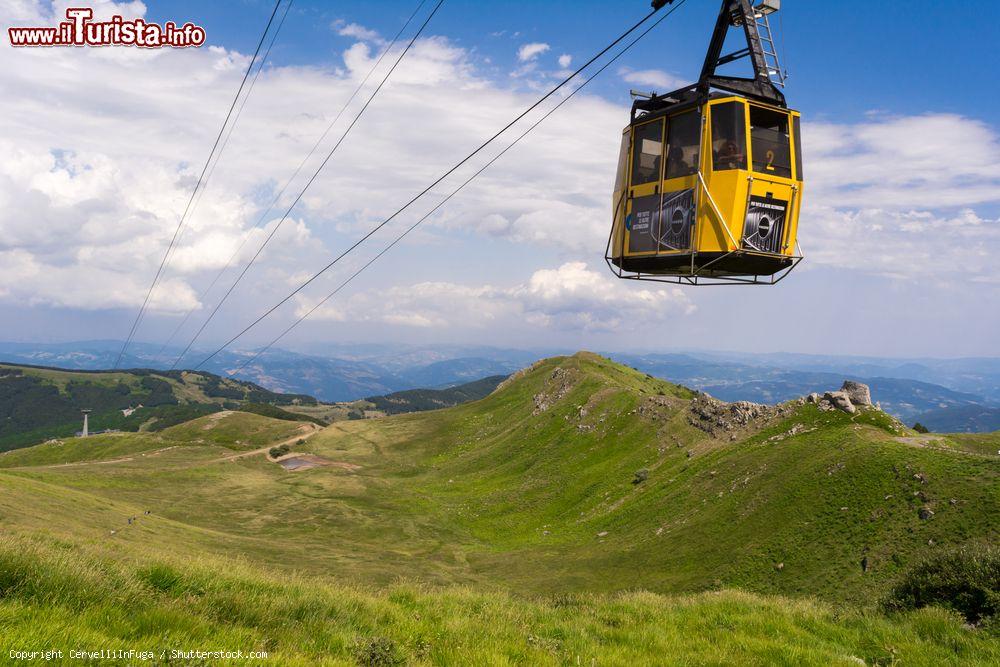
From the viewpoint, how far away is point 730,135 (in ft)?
51.5

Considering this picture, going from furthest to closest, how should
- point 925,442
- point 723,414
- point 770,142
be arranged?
point 723,414 < point 925,442 < point 770,142

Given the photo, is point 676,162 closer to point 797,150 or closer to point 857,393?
point 797,150

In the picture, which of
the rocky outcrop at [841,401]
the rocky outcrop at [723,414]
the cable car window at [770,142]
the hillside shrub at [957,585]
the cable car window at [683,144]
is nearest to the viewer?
the hillside shrub at [957,585]

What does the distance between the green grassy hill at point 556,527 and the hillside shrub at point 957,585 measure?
1523mm

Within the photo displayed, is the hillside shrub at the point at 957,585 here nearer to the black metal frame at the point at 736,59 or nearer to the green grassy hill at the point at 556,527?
the green grassy hill at the point at 556,527

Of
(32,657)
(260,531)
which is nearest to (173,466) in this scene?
(260,531)

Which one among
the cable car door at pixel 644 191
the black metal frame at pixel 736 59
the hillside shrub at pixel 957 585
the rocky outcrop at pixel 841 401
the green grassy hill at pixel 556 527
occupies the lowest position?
the green grassy hill at pixel 556 527

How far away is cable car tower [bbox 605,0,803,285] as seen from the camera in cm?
1569

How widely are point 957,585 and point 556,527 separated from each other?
47944 mm

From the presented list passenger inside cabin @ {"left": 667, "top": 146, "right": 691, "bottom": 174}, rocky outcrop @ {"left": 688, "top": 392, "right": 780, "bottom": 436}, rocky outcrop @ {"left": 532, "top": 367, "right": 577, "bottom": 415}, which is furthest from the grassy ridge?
rocky outcrop @ {"left": 532, "top": 367, "right": 577, "bottom": 415}

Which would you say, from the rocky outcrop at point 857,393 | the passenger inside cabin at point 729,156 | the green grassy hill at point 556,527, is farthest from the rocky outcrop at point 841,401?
the passenger inside cabin at point 729,156

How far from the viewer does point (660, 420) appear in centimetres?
7069

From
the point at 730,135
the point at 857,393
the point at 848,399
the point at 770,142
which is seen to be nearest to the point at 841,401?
the point at 848,399

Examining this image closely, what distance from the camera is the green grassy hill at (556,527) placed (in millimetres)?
10398
